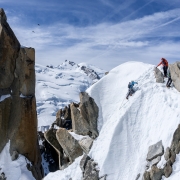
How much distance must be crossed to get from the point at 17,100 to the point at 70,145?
928cm

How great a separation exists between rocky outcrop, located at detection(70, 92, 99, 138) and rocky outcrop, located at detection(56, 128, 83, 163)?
1.16m

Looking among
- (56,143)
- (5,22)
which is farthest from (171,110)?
(5,22)

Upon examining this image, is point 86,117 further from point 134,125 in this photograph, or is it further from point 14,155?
point 14,155

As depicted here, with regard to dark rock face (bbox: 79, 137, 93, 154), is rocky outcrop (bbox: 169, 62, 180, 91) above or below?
above

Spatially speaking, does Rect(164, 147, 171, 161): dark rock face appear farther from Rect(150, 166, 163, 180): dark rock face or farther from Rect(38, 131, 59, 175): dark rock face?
Rect(38, 131, 59, 175): dark rock face

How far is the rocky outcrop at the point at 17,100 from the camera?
29938 millimetres

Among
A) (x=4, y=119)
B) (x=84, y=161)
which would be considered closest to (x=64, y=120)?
(x=4, y=119)

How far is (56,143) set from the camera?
101 feet

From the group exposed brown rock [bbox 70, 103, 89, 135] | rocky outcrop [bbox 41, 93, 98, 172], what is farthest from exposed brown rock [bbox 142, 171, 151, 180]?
exposed brown rock [bbox 70, 103, 89, 135]

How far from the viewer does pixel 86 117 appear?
26359 mm

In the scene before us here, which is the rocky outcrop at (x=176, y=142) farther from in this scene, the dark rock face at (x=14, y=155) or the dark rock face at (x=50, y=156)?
the dark rock face at (x=50, y=156)

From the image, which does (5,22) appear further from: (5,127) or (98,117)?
(98,117)

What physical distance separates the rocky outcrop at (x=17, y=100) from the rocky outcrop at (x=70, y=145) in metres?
5.54

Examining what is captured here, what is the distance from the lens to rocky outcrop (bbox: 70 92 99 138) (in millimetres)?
25875
